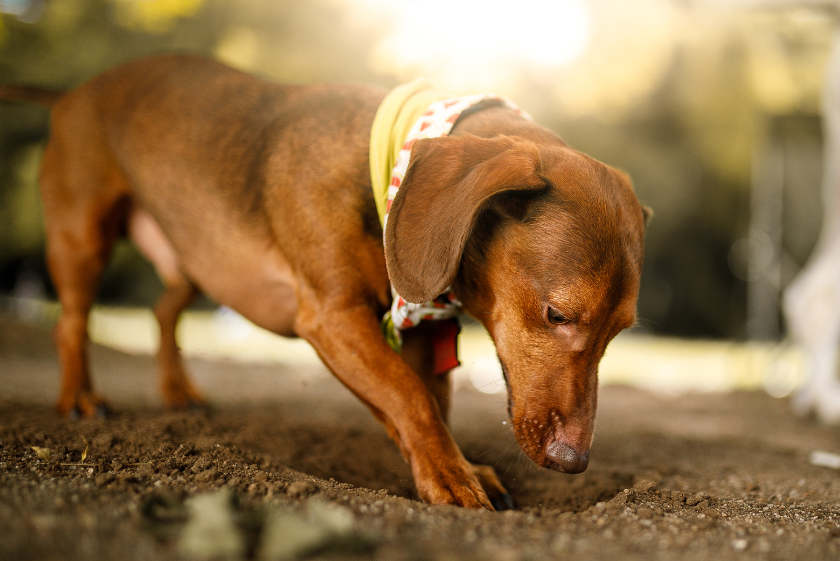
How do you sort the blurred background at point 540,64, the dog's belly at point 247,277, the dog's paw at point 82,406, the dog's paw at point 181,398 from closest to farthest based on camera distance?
the dog's belly at point 247,277
the dog's paw at point 82,406
the dog's paw at point 181,398
the blurred background at point 540,64

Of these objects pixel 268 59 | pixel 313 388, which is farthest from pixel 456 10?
pixel 313 388

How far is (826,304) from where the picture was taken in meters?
5.53

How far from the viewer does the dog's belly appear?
298cm

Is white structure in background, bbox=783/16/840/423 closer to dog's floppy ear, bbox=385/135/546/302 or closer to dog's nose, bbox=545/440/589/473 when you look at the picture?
dog's nose, bbox=545/440/589/473

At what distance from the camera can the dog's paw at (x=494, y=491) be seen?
8.18ft

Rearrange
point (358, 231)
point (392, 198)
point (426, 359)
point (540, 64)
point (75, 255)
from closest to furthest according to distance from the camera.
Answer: point (392, 198), point (358, 231), point (426, 359), point (75, 255), point (540, 64)

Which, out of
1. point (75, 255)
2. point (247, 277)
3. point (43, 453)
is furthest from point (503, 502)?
point (75, 255)

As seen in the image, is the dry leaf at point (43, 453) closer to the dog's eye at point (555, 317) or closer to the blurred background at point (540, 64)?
the dog's eye at point (555, 317)

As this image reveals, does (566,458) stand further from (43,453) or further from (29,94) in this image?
(29,94)

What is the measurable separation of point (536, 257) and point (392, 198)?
549 mm

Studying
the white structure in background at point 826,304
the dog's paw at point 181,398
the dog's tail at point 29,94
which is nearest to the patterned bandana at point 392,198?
the dog's paw at point 181,398

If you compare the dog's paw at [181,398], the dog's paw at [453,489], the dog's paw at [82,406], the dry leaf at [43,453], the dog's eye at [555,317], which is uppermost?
the dog's eye at [555,317]

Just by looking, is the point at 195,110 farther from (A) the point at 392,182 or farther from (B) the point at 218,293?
(A) the point at 392,182

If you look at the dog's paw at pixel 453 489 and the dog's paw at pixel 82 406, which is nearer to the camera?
the dog's paw at pixel 453 489
